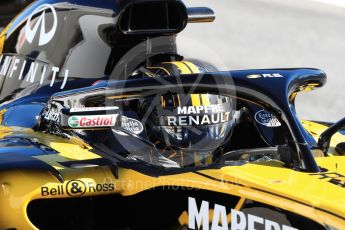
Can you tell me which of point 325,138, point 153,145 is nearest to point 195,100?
point 153,145

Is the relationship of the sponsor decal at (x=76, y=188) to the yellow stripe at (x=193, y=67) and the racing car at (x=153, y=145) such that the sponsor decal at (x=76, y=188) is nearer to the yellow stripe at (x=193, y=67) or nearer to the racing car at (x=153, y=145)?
the racing car at (x=153, y=145)

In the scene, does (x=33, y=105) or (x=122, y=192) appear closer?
(x=122, y=192)

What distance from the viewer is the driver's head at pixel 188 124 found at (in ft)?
10.9

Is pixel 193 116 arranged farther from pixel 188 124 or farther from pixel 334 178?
pixel 334 178

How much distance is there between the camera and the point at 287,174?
272cm

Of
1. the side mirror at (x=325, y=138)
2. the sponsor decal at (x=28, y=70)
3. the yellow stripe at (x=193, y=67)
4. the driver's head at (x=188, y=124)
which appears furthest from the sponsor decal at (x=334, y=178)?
the sponsor decal at (x=28, y=70)

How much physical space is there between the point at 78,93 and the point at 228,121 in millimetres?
773

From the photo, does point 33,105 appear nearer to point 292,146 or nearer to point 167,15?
point 167,15

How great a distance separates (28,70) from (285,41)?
3.69 metres

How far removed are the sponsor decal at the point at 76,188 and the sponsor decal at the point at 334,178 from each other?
0.87m

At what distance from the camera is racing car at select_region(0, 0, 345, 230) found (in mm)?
2678

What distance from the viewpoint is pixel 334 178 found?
2709 millimetres

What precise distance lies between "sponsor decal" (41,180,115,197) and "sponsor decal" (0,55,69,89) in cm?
114

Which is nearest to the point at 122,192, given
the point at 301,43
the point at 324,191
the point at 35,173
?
the point at 35,173
